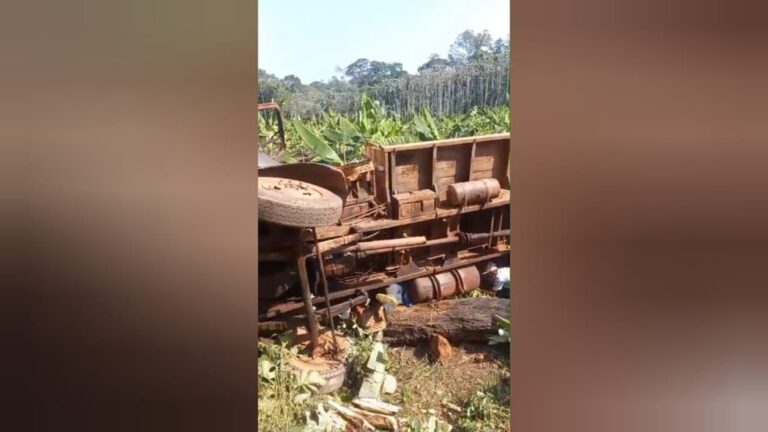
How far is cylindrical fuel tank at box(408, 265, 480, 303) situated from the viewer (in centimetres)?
194

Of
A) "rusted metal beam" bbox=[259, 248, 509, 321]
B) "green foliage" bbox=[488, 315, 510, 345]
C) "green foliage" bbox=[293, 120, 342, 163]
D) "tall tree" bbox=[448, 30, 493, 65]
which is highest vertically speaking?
"tall tree" bbox=[448, 30, 493, 65]

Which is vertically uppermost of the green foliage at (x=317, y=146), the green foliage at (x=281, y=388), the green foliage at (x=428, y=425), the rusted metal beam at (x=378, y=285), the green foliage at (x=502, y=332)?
the green foliage at (x=317, y=146)

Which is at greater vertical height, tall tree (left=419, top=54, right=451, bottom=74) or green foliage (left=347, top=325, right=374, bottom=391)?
tall tree (left=419, top=54, right=451, bottom=74)

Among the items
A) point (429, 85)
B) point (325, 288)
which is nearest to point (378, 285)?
point (325, 288)

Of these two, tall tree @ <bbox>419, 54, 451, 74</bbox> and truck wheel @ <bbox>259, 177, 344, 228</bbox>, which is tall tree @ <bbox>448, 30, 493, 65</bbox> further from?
truck wheel @ <bbox>259, 177, 344, 228</bbox>

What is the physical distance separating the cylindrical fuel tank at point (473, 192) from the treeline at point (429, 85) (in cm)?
23

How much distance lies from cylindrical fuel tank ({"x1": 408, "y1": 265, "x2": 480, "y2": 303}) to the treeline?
1.66 ft

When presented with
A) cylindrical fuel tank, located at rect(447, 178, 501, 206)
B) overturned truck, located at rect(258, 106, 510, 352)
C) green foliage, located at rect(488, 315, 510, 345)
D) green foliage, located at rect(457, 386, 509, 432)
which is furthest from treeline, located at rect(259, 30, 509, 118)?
green foliage, located at rect(457, 386, 509, 432)

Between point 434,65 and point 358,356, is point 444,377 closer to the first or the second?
point 358,356

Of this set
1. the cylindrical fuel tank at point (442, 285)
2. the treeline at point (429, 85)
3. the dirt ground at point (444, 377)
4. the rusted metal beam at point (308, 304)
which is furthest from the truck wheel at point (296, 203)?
the dirt ground at point (444, 377)

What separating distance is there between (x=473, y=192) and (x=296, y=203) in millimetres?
547

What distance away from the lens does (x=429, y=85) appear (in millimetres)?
1901

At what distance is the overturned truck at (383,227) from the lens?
6.20ft

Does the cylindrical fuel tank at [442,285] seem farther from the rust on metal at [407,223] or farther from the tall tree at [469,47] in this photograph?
the tall tree at [469,47]
